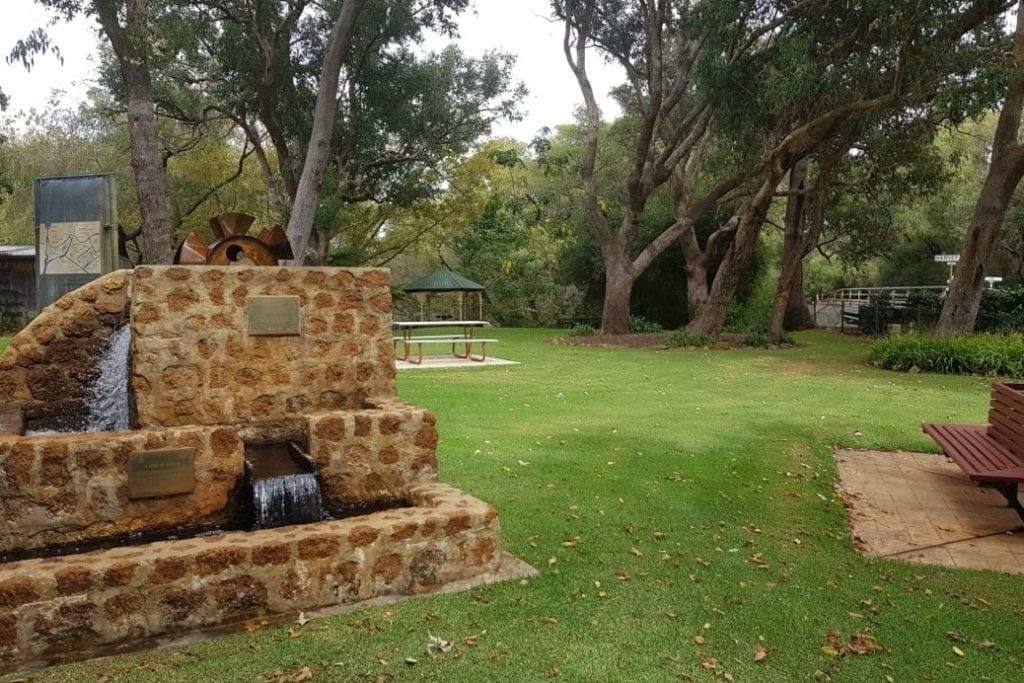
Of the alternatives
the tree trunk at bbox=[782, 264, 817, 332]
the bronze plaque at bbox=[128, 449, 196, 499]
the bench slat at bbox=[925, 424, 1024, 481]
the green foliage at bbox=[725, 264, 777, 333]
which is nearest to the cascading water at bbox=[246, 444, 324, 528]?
the bronze plaque at bbox=[128, 449, 196, 499]

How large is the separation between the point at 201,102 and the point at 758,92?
610 inches

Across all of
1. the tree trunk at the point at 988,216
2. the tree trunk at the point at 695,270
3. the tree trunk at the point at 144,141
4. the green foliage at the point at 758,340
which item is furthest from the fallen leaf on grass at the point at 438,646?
the tree trunk at the point at 695,270

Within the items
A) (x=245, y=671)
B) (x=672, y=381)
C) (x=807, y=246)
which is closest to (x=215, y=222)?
(x=245, y=671)

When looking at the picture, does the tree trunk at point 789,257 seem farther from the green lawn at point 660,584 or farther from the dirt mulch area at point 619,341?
the green lawn at point 660,584

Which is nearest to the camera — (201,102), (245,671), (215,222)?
(245,671)

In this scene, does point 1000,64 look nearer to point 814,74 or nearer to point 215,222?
point 814,74

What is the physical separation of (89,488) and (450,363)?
10.5 meters

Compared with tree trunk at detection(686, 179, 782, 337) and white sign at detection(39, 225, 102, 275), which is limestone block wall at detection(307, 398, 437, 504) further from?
tree trunk at detection(686, 179, 782, 337)

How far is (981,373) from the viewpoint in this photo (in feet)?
42.2

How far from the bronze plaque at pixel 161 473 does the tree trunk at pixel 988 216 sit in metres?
14.9

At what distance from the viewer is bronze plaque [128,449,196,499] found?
4090mm

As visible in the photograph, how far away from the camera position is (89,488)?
3977 mm

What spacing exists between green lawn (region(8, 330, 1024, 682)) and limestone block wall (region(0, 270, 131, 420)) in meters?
2.43

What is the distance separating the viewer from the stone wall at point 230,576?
3.25 meters
